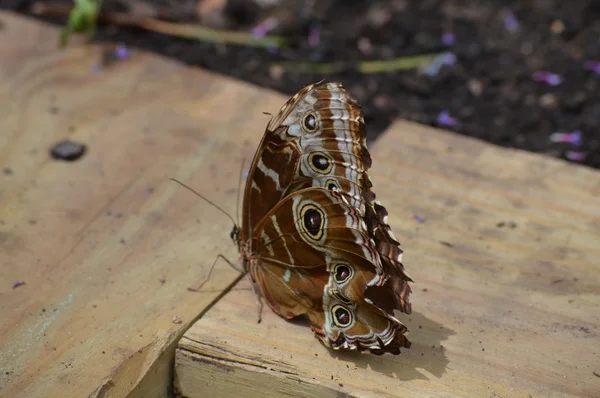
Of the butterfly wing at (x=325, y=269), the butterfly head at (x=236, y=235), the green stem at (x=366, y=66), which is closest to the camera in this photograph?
the butterfly wing at (x=325, y=269)

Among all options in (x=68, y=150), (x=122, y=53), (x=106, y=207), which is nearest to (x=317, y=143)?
(x=106, y=207)

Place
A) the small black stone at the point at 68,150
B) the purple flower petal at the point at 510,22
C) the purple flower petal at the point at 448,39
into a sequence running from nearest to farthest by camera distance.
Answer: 1. the small black stone at the point at 68,150
2. the purple flower petal at the point at 448,39
3. the purple flower petal at the point at 510,22

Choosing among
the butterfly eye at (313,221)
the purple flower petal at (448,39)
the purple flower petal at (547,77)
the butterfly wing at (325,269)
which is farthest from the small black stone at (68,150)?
the purple flower petal at (547,77)

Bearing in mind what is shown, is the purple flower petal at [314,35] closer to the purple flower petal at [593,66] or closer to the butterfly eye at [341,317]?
the purple flower petal at [593,66]

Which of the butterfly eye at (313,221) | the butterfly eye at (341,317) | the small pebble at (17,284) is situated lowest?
the small pebble at (17,284)

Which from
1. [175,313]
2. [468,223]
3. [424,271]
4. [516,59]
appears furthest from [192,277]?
[516,59]

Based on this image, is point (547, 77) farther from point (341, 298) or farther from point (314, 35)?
point (341, 298)
